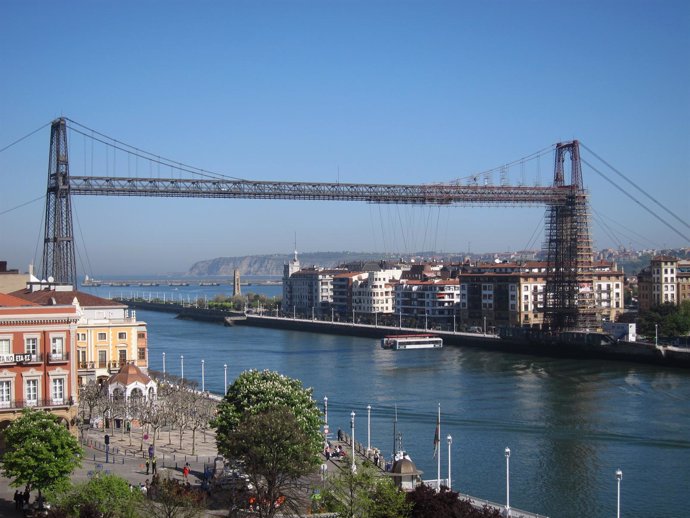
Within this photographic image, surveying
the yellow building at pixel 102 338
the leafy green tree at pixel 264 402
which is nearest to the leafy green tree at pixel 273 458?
the leafy green tree at pixel 264 402

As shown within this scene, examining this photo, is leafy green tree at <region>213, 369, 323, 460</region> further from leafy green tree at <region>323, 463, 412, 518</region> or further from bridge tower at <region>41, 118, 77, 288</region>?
bridge tower at <region>41, 118, 77, 288</region>

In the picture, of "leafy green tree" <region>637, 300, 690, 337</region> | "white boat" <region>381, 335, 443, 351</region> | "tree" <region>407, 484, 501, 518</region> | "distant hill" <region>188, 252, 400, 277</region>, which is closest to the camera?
"tree" <region>407, 484, 501, 518</region>

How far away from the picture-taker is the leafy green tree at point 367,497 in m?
8.05

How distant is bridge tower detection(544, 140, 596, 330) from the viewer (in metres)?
30.8

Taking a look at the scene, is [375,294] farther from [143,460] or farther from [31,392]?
[31,392]

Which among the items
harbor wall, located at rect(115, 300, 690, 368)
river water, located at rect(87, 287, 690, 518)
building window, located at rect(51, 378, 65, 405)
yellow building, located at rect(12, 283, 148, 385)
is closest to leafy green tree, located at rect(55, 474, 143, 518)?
building window, located at rect(51, 378, 65, 405)

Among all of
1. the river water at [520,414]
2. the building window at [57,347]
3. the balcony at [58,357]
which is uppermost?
the building window at [57,347]

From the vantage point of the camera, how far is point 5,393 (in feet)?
36.7

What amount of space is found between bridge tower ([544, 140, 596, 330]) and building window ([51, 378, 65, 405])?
A: 21.6m

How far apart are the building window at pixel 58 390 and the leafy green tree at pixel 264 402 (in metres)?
1.91

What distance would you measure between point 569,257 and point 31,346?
72.4 ft

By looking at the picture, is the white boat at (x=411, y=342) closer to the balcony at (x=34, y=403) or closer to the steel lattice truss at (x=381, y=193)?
the steel lattice truss at (x=381, y=193)

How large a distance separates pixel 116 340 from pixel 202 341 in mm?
18600

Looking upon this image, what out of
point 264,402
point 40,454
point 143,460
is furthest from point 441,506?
point 143,460
